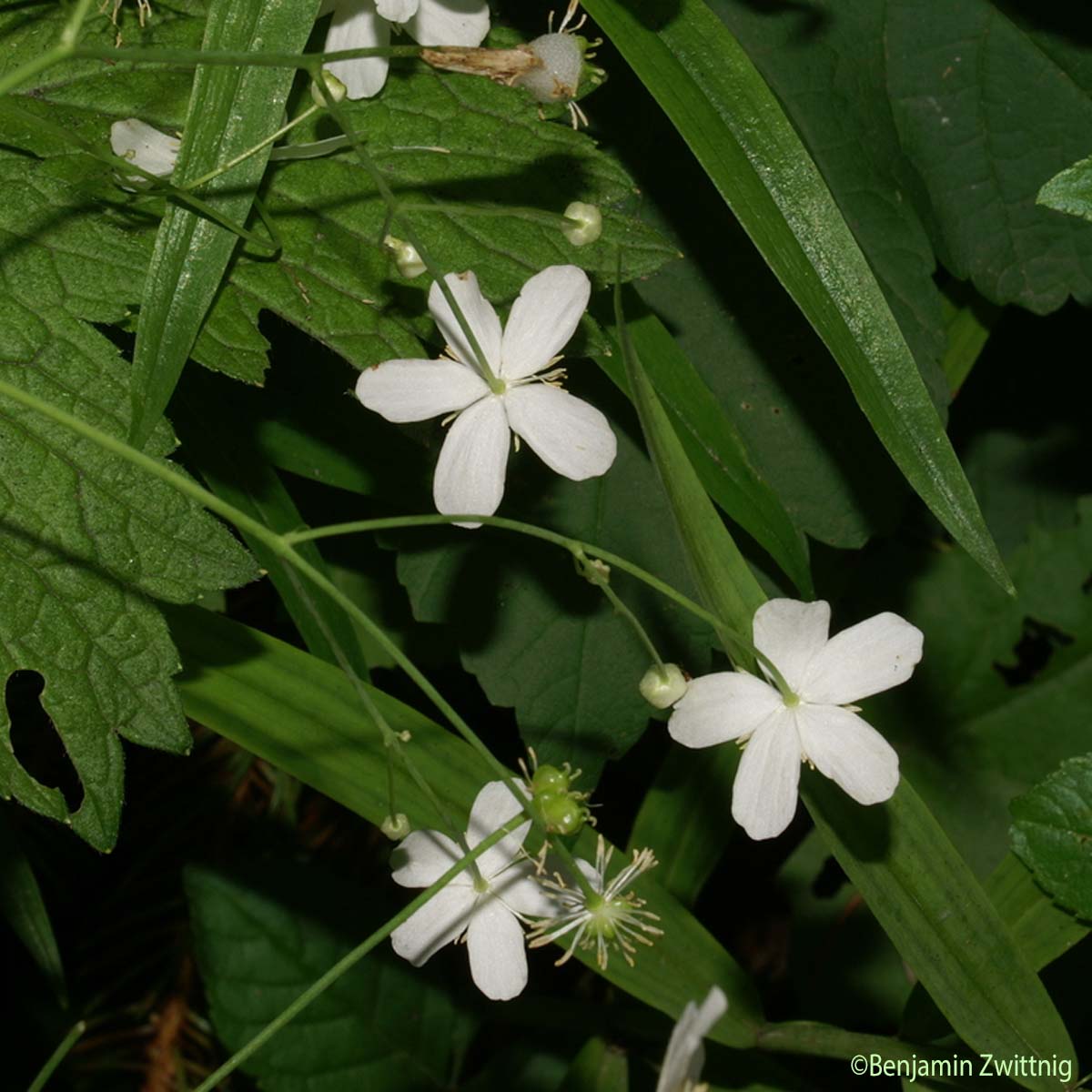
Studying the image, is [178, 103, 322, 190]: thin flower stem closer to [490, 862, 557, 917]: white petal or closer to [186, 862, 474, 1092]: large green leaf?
[490, 862, 557, 917]: white petal

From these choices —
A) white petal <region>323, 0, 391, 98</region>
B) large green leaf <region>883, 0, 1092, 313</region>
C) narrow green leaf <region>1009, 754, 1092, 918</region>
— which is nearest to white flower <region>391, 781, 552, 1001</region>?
narrow green leaf <region>1009, 754, 1092, 918</region>

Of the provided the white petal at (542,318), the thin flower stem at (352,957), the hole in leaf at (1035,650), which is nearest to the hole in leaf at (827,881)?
the hole in leaf at (1035,650)

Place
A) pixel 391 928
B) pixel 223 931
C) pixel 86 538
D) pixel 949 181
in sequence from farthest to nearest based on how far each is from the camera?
pixel 223 931, pixel 949 181, pixel 86 538, pixel 391 928

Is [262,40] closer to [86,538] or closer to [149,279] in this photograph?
[149,279]

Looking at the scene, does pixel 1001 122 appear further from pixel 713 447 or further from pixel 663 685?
pixel 663 685

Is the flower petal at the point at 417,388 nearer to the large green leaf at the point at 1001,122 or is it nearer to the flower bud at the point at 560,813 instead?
the flower bud at the point at 560,813

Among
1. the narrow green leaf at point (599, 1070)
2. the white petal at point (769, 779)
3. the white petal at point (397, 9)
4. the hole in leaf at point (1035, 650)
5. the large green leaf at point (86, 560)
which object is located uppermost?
the white petal at point (397, 9)

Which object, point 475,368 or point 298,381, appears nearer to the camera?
point 475,368

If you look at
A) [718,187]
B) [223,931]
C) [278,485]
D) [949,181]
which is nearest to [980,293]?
[949,181]

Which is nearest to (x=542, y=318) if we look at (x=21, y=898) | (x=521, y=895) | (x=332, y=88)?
(x=332, y=88)
